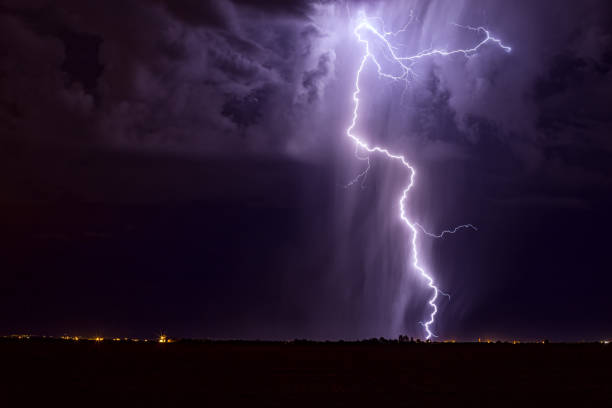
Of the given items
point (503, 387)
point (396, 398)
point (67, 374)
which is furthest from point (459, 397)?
point (67, 374)

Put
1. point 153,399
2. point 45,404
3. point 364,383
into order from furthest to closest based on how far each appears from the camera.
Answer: point 364,383 → point 153,399 → point 45,404

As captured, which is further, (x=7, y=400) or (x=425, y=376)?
(x=425, y=376)

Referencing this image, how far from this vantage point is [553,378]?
32.6 m

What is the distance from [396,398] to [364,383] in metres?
6.01

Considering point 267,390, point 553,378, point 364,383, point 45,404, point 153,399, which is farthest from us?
point 553,378

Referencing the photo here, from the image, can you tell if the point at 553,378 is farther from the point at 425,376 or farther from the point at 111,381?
the point at 111,381

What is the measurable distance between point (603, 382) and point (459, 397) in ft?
32.7

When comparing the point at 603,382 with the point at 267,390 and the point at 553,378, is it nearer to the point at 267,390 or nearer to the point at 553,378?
the point at 553,378

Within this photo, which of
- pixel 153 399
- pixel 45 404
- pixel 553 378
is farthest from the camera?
pixel 553 378

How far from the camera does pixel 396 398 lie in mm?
23031

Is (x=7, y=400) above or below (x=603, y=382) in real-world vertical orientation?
below

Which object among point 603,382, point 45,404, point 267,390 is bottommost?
point 45,404

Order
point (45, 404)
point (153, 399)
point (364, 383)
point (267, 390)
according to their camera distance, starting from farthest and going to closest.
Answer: point (364, 383), point (267, 390), point (153, 399), point (45, 404)

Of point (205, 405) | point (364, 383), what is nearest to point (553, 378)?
point (364, 383)
